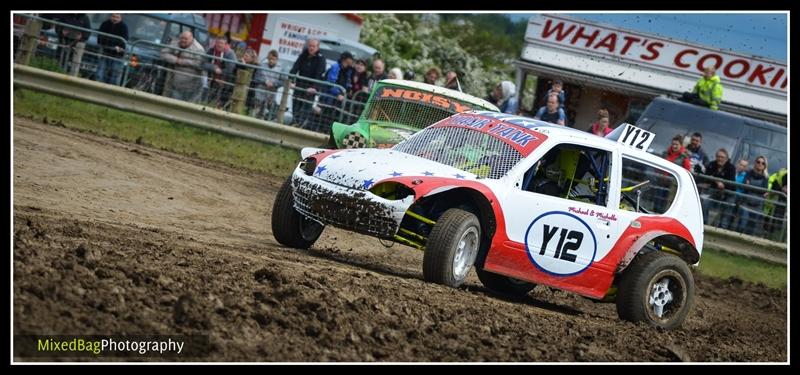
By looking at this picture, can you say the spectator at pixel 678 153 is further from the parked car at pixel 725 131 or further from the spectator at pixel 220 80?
the spectator at pixel 220 80

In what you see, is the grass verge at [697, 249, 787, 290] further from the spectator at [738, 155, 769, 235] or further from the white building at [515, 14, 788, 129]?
the white building at [515, 14, 788, 129]

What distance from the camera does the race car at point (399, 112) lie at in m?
13.9

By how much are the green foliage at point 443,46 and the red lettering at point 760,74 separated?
8967mm

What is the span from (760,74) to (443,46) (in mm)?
15830

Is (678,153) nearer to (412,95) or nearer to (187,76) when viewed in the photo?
(412,95)

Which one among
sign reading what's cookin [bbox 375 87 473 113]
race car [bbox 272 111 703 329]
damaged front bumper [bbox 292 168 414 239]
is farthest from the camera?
Answer: sign reading what's cookin [bbox 375 87 473 113]

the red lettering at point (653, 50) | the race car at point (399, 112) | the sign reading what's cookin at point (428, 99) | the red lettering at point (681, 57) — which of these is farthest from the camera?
the red lettering at point (653, 50)

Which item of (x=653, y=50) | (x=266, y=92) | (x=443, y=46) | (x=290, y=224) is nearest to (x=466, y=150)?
(x=290, y=224)

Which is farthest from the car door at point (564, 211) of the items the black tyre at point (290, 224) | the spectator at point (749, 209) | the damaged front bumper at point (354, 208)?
the spectator at point (749, 209)

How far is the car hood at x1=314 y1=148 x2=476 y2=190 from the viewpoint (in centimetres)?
964

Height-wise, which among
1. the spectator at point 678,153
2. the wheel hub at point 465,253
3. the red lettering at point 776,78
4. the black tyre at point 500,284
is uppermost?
the red lettering at point 776,78

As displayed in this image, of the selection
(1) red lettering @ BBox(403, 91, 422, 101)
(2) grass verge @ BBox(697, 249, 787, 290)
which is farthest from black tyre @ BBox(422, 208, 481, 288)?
(2) grass verge @ BBox(697, 249, 787, 290)

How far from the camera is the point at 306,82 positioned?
1880 centimetres

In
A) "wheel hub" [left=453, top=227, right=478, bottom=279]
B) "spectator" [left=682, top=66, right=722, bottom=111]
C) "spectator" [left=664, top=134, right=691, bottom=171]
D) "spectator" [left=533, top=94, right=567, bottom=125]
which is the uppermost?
"spectator" [left=682, top=66, right=722, bottom=111]
